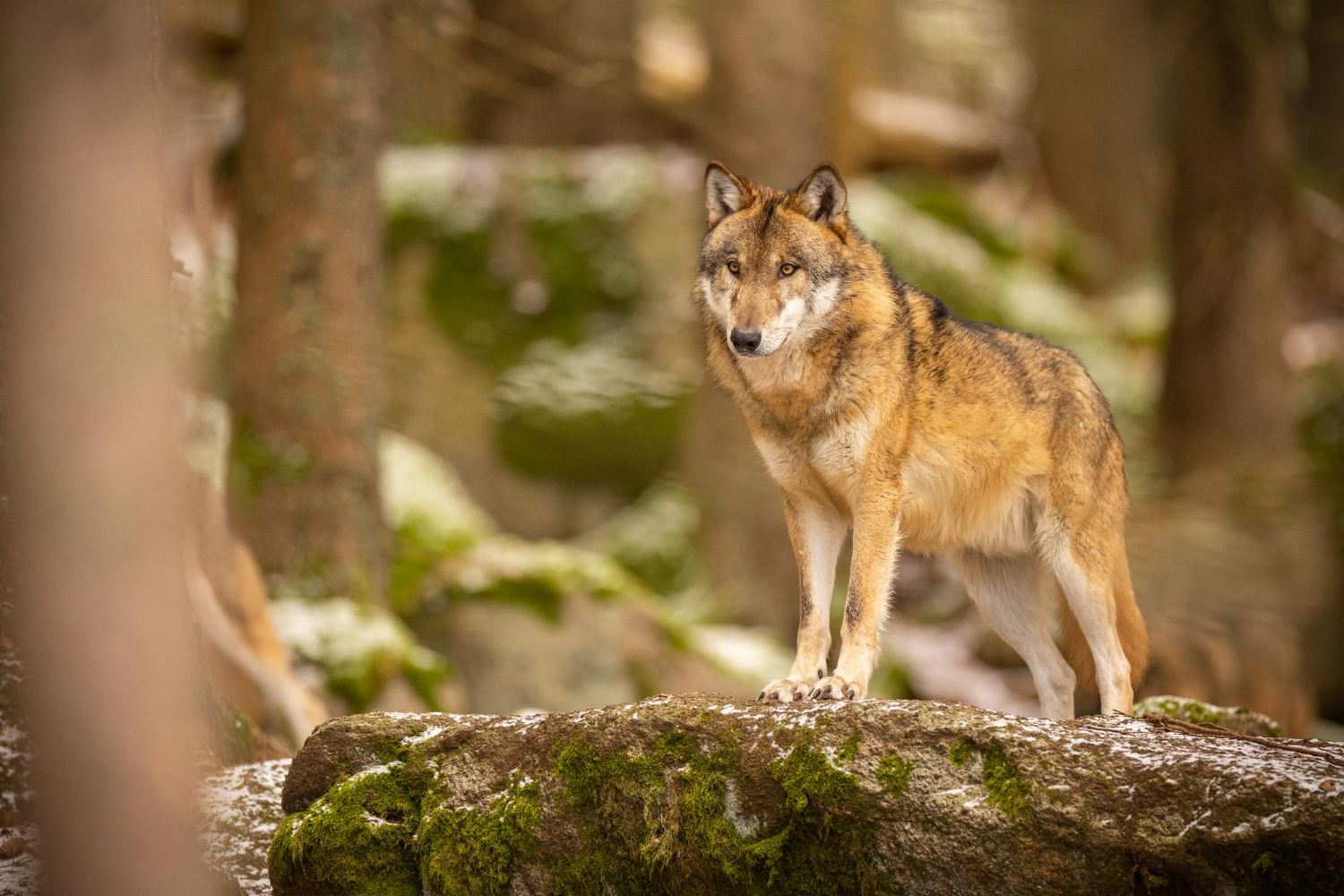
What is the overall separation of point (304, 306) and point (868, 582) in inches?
199

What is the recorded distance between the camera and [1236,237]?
11.7 m

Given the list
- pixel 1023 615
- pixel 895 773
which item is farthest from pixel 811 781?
pixel 1023 615

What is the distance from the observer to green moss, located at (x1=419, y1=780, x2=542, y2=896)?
11.9 ft

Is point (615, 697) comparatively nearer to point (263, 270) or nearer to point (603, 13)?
point (263, 270)

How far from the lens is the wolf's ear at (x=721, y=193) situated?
5.06 meters

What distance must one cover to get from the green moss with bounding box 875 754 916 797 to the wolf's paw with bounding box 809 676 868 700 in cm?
73

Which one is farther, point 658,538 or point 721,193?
point 658,538

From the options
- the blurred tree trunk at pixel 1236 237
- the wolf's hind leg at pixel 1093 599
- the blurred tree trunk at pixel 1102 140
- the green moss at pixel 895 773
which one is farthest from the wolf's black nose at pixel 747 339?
the blurred tree trunk at pixel 1102 140

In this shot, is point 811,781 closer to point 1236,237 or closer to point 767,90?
point 767,90

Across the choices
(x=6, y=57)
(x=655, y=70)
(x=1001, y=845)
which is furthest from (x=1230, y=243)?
(x=6, y=57)

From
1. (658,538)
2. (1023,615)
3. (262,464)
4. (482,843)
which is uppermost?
(1023,615)

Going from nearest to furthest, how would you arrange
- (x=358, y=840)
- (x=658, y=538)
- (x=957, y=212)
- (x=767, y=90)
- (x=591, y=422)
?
(x=358, y=840) < (x=767, y=90) < (x=658, y=538) < (x=591, y=422) < (x=957, y=212)

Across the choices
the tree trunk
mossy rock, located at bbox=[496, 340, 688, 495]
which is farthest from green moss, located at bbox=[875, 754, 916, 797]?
mossy rock, located at bbox=[496, 340, 688, 495]

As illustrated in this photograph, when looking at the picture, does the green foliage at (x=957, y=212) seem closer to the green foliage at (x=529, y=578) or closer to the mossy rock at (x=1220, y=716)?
the green foliage at (x=529, y=578)
